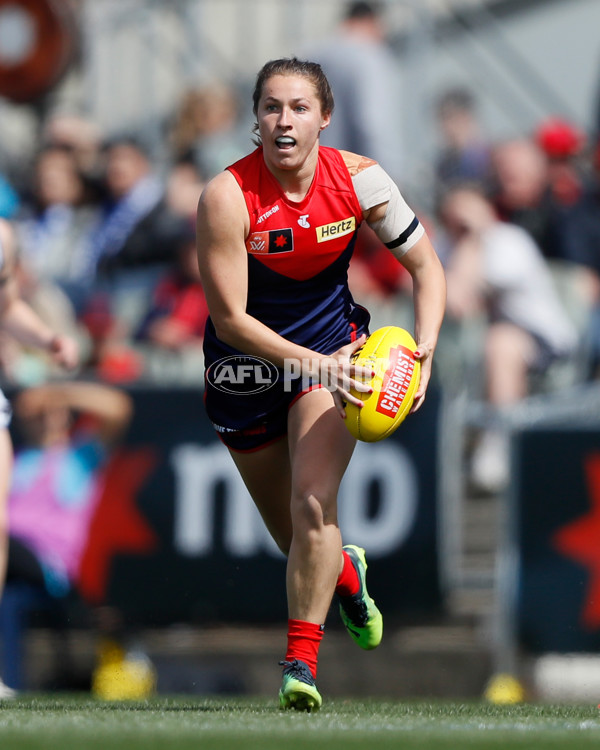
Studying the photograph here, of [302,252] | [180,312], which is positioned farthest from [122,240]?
[302,252]

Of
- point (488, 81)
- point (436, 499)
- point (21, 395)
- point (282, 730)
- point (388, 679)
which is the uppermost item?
point (488, 81)

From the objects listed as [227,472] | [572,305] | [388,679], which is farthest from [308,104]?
[572,305]

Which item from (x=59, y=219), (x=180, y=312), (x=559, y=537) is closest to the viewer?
(x=559, y=537)

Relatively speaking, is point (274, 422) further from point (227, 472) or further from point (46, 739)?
point (227, 472)

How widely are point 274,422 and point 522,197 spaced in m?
5.45

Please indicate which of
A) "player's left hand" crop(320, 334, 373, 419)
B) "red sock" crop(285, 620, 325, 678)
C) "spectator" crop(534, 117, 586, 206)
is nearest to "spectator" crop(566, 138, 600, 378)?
"spectator" crop(534, 117, 586, 206)

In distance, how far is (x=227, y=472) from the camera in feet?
29.5

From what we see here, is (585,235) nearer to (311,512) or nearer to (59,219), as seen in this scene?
(59,219)

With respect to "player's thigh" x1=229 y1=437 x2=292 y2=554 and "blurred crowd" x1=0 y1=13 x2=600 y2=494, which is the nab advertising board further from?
"player's thigh" x1=229 y1=437 x2=292 y2=554

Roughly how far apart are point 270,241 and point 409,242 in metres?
0.66

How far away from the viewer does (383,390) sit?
5.31 m

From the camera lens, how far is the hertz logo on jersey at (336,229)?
5453 millimetres

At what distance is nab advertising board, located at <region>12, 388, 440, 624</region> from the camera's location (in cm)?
882

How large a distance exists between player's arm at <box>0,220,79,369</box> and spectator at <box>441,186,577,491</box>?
3461 mm
